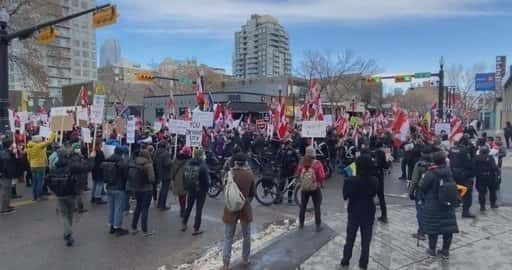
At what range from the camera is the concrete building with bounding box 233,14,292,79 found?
9600cm

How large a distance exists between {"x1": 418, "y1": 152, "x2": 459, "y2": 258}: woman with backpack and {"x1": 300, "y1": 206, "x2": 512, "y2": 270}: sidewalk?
18.5 inches

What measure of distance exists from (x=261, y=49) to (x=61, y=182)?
3574 inches

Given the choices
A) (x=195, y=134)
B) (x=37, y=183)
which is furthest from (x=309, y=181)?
(x=37, y=183)

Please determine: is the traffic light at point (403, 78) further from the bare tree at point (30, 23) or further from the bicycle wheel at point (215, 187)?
the bare tree at point (30, 23)

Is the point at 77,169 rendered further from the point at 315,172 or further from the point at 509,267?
the point at 509,267

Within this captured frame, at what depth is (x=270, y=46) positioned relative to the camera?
94.9m

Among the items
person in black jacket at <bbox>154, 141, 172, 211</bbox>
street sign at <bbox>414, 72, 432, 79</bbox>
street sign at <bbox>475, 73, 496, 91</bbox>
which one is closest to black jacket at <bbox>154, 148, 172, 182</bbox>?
person in black jacket at <bbox>154, 141, 172, 211</bbox>

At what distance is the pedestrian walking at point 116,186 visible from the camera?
7.90m

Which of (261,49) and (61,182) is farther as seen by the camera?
(261,49)

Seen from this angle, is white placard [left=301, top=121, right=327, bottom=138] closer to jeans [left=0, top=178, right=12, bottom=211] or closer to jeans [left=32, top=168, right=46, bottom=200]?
jeans [left=32, top=168, right=46, bottom=200]

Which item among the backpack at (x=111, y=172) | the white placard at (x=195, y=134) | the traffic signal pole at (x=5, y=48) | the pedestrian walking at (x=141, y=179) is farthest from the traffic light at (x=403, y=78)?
the backpack at (x=111, y=172)

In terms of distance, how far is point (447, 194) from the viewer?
6.07m

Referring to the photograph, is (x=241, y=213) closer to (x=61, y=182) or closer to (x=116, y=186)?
(x=116, y=186)

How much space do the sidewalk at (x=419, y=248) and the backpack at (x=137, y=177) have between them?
3338 millimetres
